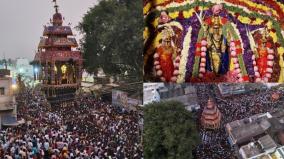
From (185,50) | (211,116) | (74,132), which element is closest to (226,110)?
(211,116)

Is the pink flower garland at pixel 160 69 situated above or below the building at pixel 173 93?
above

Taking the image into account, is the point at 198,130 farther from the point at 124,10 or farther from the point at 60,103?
the point at 124,10

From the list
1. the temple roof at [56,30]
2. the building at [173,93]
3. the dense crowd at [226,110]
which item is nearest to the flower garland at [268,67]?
the dense crowd at [226,110]

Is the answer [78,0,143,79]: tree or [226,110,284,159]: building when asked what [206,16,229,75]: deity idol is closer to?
[226,110,284,159]: building

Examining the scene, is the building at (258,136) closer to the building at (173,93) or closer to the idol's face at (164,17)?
the building at (173,93)

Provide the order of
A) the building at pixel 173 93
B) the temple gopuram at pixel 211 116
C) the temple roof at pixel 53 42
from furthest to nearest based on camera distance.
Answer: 1. the temple roof at pixel 53 42
2. the temple gopuram at pixel 211 116
3. the building at pixel 173 93
